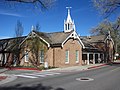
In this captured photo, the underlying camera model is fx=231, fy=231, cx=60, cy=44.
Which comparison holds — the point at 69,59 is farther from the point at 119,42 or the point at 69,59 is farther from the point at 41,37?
the point at 119,42

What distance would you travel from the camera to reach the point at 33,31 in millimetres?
33469

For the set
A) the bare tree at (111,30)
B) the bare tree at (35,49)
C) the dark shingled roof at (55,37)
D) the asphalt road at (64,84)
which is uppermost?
the bare tree at (111,30)

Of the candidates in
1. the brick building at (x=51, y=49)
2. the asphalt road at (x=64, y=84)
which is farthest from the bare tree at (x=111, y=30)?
the asphalt road at (x=64, y=84)

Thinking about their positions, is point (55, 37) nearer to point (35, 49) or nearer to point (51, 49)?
point (51, 49)

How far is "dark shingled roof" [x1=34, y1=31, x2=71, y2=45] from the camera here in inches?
1306

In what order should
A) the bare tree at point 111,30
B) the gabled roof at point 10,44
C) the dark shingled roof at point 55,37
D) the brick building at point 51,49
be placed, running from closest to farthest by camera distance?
the brick building at point 51,49, the dark shingled roof at point 55,37, the gabled roof at point 10,44, the bare tree at point 111,30

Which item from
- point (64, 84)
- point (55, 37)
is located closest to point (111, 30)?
point (55, 37)

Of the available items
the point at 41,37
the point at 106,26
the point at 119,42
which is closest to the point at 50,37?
the point at 41,37

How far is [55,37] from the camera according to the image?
115 feet

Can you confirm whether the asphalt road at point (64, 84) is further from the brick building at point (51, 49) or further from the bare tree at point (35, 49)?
the bare tree at point (35, 49)

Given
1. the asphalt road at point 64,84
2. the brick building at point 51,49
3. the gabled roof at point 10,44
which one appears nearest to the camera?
the asphalt road at point 64,84

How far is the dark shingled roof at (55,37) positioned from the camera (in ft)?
109

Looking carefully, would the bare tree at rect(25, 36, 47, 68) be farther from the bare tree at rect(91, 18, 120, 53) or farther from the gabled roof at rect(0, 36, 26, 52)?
the bare tree at rect(91, 18, 120, 53)

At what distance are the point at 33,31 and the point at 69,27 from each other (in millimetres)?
6253
